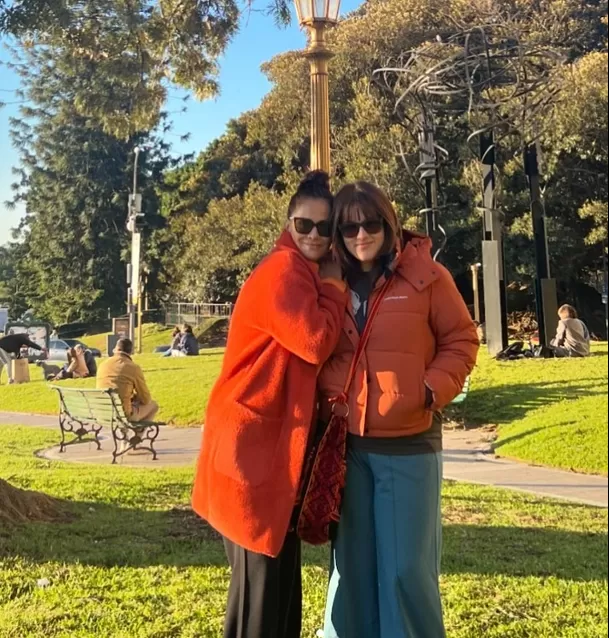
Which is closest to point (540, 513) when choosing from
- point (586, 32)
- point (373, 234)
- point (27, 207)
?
point (586, 32)

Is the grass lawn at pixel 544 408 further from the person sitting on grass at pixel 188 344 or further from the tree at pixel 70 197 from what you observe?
the tree at pixel 70 197

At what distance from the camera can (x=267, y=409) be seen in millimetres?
2242

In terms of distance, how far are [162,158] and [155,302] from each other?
90cm

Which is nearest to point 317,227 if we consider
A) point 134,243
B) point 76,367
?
point 134,243

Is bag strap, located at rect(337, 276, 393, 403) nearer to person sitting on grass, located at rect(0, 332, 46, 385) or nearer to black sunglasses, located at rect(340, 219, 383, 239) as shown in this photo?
black sunglasses, located at rect(340, 219, 383, 239)

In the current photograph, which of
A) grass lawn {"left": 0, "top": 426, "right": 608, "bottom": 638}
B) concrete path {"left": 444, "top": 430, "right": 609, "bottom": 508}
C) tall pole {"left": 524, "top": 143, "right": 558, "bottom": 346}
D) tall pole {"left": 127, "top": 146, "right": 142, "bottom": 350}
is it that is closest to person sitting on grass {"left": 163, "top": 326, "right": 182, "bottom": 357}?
tall pole {"left": 127, "top": 146, "right": 142, "bottom": 350}

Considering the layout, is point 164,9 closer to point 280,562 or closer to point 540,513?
point 280,562

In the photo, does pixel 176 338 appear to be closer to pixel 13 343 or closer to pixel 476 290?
pixel 13 343

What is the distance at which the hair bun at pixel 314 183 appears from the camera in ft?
7.98

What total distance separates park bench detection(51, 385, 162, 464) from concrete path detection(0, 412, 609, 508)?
3.6 inches

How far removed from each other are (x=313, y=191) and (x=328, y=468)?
0.86 meters

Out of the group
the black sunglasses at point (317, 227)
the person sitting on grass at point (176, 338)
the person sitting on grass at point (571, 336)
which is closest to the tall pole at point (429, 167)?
the person sitting on grass at point (571, 336)

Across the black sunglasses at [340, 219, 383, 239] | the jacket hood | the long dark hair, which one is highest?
the long dark hair

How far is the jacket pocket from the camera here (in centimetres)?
224
